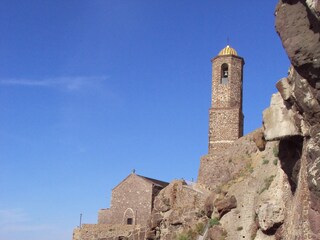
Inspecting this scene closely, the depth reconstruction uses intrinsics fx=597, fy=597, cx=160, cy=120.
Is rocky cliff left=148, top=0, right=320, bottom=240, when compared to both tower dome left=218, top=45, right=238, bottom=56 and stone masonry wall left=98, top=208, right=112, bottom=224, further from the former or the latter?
stone masonry wall left=98, top=208, right=112, bottom=224

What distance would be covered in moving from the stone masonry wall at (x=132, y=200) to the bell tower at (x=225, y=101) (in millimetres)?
10018

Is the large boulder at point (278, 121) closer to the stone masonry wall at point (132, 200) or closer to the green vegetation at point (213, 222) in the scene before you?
the green vegetation at point (213, 222)

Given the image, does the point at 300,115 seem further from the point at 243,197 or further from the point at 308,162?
the point at 243,197

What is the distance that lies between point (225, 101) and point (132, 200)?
14539 millimetres

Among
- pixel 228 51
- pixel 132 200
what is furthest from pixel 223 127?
pixel 132 200

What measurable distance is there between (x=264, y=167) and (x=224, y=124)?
85.3 feet

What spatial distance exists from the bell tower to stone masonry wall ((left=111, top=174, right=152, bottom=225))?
10018 millimetres

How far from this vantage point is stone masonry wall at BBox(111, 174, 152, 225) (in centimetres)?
5991

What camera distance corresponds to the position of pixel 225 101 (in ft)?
182

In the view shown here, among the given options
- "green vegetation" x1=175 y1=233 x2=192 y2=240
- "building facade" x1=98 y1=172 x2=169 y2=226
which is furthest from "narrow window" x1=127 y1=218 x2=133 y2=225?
"green vegetation" x1=175 y1=233 x2=192 y2=240

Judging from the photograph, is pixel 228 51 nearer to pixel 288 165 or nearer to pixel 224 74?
pixel 224 74

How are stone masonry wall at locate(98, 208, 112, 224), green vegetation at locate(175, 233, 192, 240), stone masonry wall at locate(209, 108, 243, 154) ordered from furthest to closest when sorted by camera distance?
stone masonry wall at locate(98, 208, 112, 224) < stone masonry wall at locate(209, 108, 243, 154) < green vegetation at locate(175, 233, 192, 240)

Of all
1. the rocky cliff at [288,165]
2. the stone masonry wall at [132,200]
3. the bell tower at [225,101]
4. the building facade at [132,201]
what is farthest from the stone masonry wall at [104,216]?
the rocky cliff at [288,165]

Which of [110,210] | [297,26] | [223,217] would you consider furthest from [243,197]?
[110,210]
